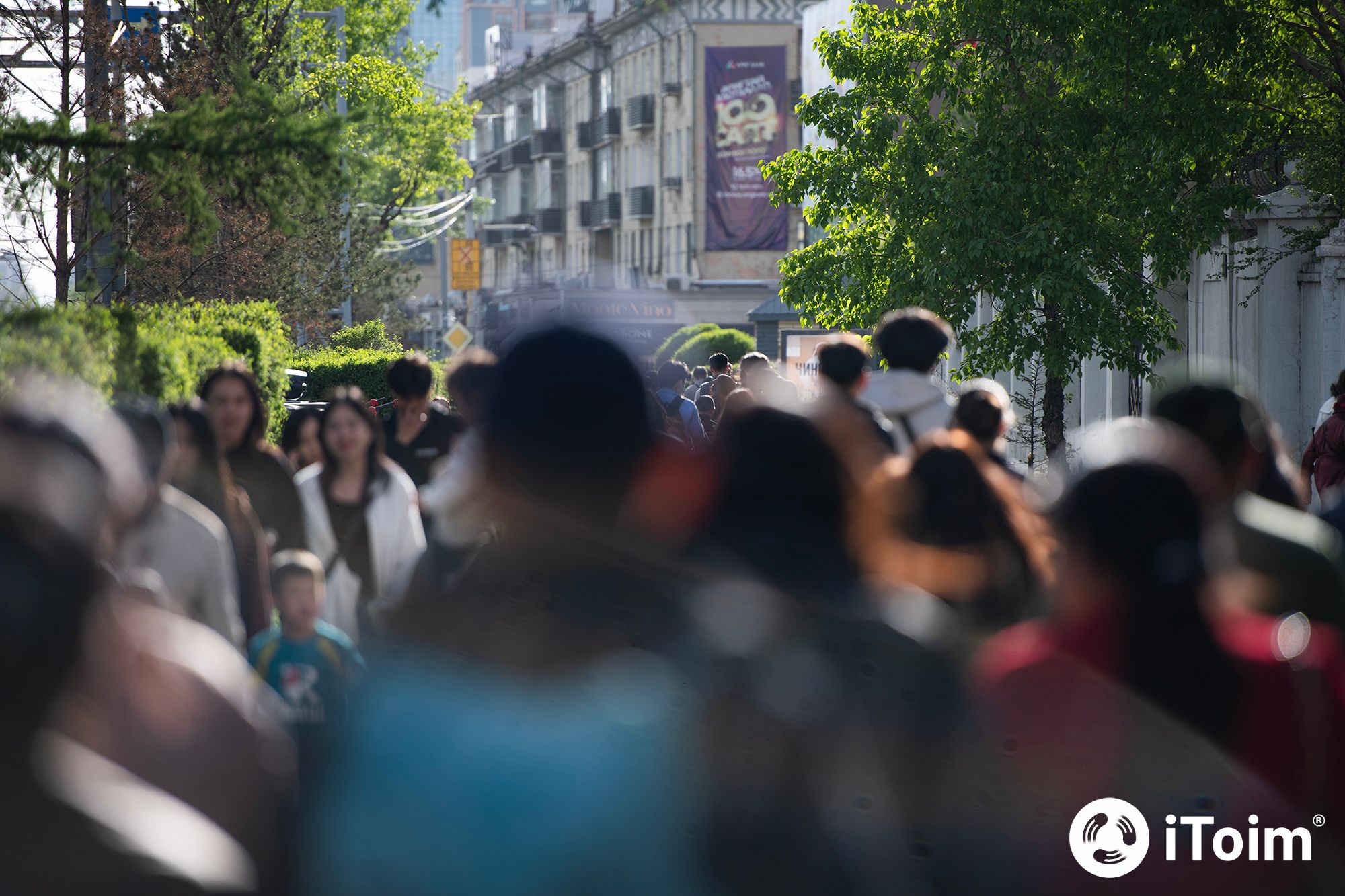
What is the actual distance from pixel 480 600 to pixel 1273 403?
64.7ft

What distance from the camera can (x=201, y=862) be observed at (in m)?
1.39

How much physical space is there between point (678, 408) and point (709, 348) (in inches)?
1348

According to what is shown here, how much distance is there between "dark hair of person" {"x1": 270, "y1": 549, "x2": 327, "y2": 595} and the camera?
5.50 metres

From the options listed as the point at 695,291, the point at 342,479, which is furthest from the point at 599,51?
the point at 342,479

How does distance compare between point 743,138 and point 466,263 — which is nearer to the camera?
point 466,263

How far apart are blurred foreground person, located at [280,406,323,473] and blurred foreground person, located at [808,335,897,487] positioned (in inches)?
78.2

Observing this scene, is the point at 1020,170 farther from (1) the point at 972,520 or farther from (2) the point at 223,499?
(1) the point at 972,520

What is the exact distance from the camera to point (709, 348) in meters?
49.3

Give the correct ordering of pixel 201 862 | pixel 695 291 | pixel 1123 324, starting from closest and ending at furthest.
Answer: pixel 201 862
pixel 1123 324
pixel 695 291

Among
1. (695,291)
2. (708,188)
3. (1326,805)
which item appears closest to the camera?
(1326,805)

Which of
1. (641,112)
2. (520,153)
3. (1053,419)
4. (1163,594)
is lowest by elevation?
(1053,419)

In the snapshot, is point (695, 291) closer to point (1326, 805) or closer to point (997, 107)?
point (997, 107)

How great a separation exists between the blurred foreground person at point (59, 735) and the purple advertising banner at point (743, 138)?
2333 inches

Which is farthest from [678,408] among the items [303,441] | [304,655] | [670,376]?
[304,655]
